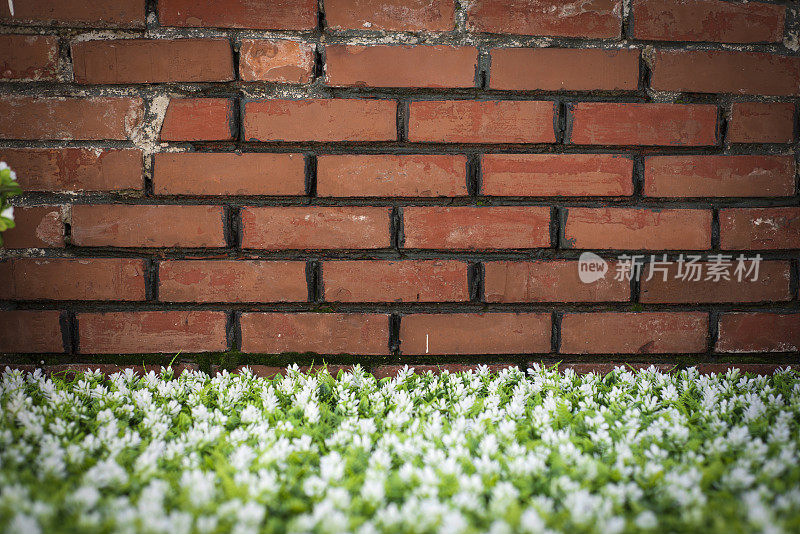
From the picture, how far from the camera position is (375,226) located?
3.76 ft

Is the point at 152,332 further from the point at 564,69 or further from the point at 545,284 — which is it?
the point at 564,69

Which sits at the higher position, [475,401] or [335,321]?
[335,321]

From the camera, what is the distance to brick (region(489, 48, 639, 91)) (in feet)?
3.68

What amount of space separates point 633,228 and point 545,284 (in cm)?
26

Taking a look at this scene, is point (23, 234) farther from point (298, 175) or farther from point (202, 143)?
point (298, 175)

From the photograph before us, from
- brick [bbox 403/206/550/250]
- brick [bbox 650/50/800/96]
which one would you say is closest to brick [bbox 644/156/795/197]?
brick [bbox 650/50/800/96]

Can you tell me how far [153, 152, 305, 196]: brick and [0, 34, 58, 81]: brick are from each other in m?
0.33

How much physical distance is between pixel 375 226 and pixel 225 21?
61cm

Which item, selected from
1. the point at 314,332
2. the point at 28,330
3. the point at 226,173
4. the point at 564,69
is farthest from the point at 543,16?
the point at 28,330

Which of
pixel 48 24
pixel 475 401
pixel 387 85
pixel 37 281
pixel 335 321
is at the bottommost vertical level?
pixel 475 401

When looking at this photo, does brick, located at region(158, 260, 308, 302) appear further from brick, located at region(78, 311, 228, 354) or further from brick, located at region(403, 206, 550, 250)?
brick, located at region(403, 206, 550, 250)

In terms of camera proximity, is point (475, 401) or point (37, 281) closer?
point (475, 401)

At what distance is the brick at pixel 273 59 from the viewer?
1.10m

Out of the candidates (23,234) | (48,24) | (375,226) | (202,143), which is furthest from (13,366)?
(375,226)
